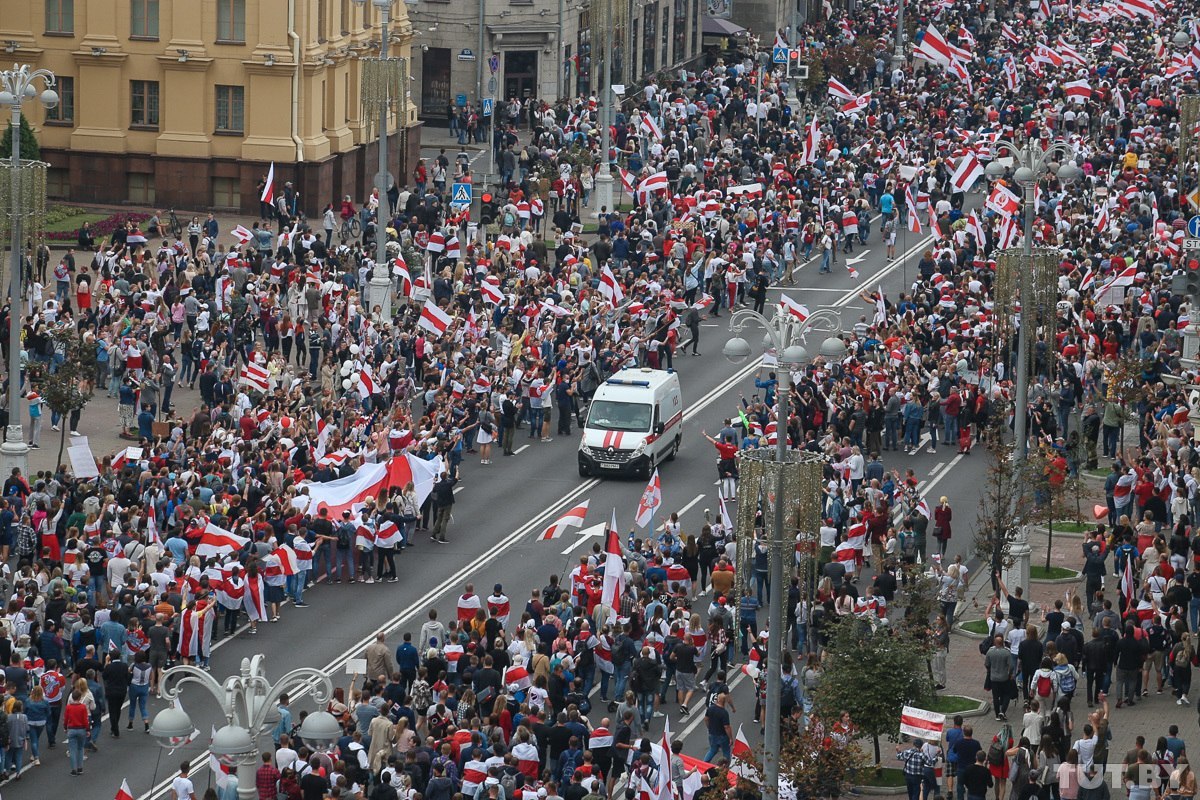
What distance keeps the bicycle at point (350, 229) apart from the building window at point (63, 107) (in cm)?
962

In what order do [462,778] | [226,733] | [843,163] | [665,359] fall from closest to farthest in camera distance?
[226,733] → [462,778] → [665,359] → [843,163]

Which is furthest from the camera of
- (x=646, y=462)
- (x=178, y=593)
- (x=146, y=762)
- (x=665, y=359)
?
(x=665, y=359)

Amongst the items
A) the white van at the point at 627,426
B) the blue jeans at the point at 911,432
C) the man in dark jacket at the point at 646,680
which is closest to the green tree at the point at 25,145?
the white van at the point at 627,426

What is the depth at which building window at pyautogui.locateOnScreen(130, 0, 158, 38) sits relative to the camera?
6988 cm

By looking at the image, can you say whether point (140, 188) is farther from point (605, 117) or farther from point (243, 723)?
point (243, 723)

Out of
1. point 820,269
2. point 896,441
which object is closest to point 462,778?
point 896,441

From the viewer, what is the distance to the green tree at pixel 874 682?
3391 centimetres

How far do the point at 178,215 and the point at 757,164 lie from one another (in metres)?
16.8

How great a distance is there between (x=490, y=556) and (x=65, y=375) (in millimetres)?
9406

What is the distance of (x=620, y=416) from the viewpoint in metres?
49.4

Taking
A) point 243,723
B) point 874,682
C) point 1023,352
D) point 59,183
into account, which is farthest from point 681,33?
point 243,723

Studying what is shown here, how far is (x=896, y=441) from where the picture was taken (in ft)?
169

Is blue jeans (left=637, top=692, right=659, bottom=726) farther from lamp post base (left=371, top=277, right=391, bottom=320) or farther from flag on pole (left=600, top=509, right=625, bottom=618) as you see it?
lamp post base (left=371, top=277, right=391, bottom=320)

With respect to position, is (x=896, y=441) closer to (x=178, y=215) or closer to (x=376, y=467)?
(x=376, y=467)
